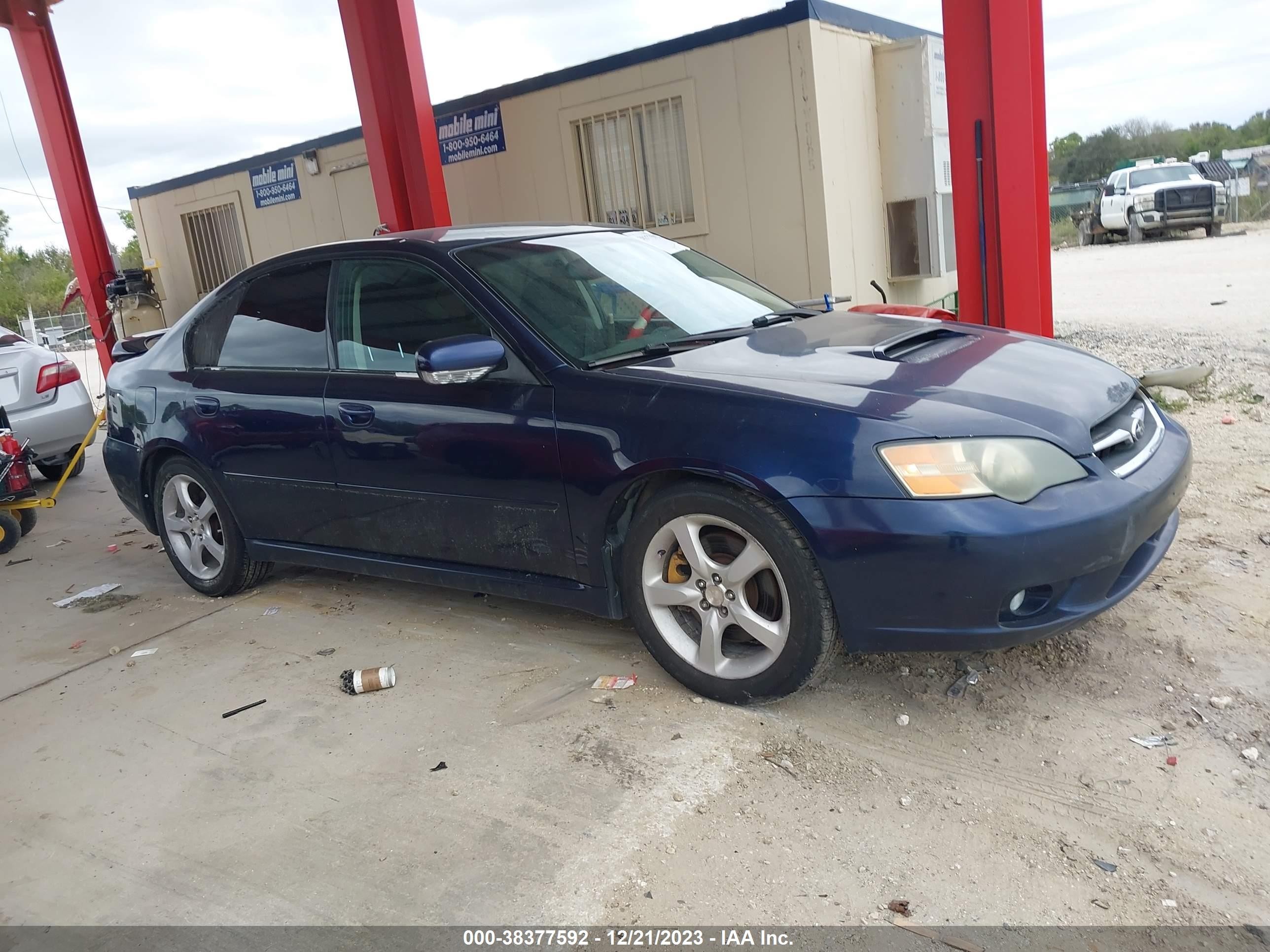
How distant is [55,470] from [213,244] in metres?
4.44

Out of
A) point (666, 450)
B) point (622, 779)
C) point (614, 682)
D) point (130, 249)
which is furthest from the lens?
point (130, 249)

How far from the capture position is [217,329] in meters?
4.71

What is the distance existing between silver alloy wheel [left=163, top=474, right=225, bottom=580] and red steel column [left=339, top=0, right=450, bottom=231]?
334 cm

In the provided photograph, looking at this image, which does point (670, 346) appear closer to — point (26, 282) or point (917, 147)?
point (917, 147)

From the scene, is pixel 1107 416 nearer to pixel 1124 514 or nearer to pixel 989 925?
pixel 1124 514

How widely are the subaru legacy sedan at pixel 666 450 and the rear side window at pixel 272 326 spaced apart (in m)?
0.01

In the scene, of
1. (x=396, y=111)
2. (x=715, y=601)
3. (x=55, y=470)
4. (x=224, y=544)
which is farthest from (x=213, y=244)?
(x=715, y=601)

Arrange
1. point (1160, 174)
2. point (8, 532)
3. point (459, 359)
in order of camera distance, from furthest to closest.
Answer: point (1160, 174)
point (8, 532)
point (459, 359)

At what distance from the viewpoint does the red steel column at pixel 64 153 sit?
11.1 meters

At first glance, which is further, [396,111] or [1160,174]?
[1160,174]

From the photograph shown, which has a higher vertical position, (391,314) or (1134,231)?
(391,314)

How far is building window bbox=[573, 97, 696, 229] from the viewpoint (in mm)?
7977

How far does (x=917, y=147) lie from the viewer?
25.7 ft

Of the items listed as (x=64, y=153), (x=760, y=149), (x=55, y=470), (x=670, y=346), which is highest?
(x=64, y=153)
